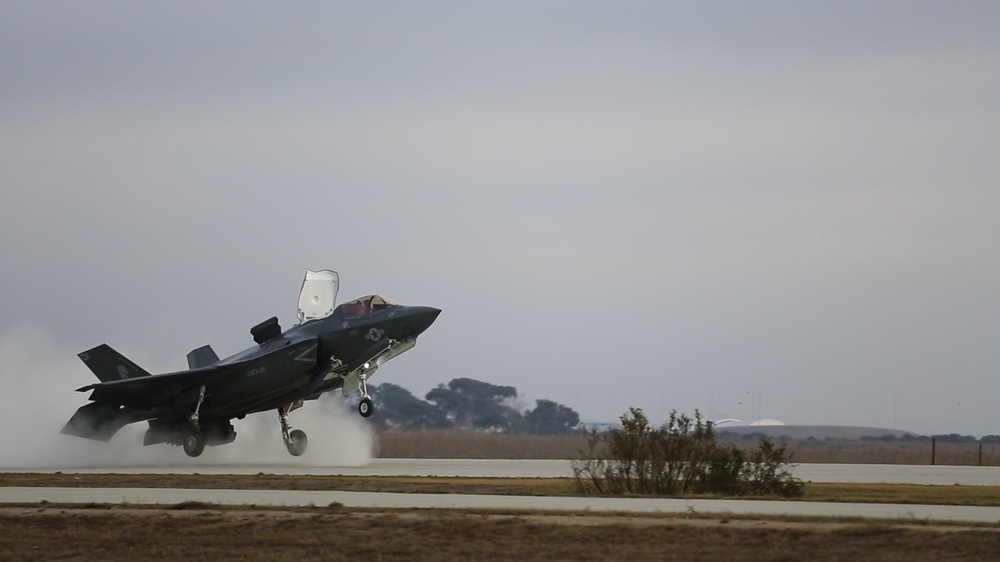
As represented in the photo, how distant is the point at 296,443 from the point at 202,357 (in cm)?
458

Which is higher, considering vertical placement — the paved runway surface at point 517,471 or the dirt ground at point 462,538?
the paved runway surface at point 517,471

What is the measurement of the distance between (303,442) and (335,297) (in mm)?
5080

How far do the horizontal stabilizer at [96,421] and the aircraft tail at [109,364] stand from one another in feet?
5.29

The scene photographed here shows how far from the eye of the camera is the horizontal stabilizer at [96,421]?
3950 centimetres

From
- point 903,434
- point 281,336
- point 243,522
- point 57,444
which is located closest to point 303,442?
point 281,336

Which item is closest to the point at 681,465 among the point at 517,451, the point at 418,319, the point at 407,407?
the point at 418,319

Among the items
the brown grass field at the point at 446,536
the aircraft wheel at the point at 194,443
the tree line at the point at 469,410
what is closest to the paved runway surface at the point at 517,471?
the aircraft wheel at the point at 194,443

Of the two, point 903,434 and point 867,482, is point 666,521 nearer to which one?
point 867,482

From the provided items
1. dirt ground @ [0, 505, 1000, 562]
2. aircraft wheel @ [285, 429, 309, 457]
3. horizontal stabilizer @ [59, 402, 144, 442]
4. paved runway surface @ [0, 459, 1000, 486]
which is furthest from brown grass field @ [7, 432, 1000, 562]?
aircraft wheel @ [285, 429, 309, 457]

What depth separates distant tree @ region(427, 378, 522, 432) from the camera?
384 feet

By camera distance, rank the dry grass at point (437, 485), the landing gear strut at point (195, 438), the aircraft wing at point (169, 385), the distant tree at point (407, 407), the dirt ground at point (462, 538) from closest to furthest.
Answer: the dirt ground at point (462, 538), the dry grass at point (437, 485), the aircraft wing at point (169, 385), the landing gear strut at point (195, 438), the distant tree at point (407, 407)

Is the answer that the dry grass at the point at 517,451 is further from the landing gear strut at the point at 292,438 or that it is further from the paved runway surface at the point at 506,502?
the paved runway surface at the point at 506,502

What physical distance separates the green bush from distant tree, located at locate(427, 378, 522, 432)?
8687cm

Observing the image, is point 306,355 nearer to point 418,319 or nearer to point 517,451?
point 418,319
